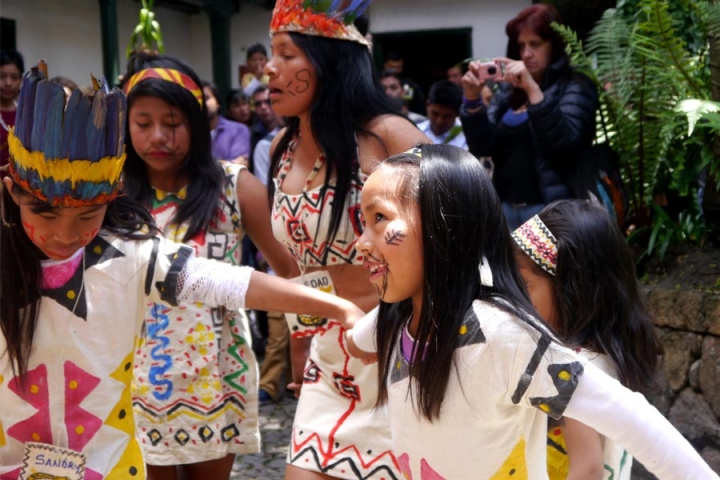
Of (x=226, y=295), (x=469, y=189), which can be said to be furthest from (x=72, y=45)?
(x=469, y=189)

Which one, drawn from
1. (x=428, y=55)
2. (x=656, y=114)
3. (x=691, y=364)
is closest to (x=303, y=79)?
(x=656, y=114)

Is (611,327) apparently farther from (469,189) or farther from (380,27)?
(380,27)

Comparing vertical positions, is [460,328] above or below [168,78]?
below

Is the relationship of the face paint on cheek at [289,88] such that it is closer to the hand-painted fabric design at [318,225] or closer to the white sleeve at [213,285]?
the hand-painted fabric design at [318,225]

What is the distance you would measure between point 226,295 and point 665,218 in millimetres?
3077

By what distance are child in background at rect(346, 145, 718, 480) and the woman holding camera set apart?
273 cm

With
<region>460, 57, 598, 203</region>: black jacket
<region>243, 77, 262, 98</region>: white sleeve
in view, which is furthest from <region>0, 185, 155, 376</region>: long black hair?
<region>243, 77, 262, 98</region>: white sleeve

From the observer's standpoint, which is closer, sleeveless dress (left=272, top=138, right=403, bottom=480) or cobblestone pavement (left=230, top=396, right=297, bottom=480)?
sleeveless dress (left=272, top=138, right=403, bottom=480)

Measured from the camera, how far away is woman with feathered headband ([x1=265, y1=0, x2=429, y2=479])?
3172 mm

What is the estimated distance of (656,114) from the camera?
16.4 feet

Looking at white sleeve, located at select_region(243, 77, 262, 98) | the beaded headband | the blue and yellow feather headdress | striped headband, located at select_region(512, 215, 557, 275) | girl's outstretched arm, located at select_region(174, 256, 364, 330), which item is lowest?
girl's outstretched arm, located at select_region(174, 256, 364, 330)

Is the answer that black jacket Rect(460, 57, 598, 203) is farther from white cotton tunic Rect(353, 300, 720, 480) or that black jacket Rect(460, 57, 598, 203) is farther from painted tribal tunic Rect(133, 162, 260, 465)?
white cotton tunic Rect(353, 300, 720, 480)

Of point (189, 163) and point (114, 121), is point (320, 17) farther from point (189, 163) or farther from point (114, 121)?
point (114, 121)

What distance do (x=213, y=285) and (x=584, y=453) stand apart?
1.07 meters
